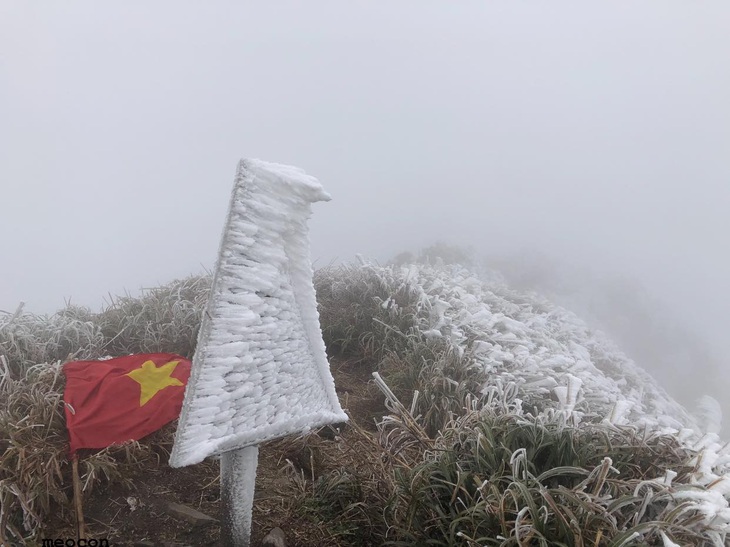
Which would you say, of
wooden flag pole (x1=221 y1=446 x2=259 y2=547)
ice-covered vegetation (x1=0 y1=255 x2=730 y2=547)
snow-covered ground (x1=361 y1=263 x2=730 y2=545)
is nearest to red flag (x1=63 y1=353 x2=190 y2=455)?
ice-covered vegetation (x1=0 y1=255 x2=730 y2=547)

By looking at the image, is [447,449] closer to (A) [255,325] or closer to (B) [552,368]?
(A) [255,325]

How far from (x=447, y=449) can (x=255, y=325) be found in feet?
3.68

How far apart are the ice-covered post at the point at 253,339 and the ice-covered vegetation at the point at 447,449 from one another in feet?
2.22

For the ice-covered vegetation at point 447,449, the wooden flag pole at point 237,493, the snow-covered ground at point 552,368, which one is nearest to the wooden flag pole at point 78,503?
the ice-covered vegetation at point 447,449

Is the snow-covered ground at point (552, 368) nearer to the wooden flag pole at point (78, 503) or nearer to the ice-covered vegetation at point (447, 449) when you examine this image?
the ice-covered vegetation at point (447, 449)

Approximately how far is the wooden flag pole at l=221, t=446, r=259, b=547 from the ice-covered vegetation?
0.52 metres

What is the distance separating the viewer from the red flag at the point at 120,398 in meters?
2.61

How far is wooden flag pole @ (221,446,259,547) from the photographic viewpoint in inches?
67.1

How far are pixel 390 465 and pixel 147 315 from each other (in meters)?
3.45

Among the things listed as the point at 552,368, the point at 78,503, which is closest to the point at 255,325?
the point at 78,503

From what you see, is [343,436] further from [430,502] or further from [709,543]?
[709,543]

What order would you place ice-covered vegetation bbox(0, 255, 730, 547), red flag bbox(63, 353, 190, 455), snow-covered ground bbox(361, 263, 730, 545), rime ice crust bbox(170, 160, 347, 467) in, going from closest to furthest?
rime ice crust bbox(170, 160, 347, 467)
ice-covered vegetation bbox(0, 255, 730, 547)
snow-covered ground bbox(361, 263, 730, 545)
red flag bbox(63, 353, 190, 455)

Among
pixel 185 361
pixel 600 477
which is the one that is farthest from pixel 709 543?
pixel 185 361

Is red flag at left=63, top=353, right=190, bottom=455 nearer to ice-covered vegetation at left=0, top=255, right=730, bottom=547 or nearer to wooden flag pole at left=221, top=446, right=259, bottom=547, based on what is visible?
ice-covered vegetation at left=0, top=255, right=730, bottom=547
